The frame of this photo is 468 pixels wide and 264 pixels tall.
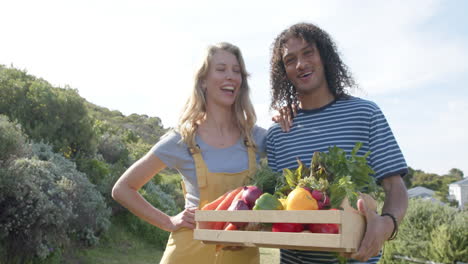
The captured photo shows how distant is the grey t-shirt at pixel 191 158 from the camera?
107 inches

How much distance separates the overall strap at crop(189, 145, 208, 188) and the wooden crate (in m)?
0.56

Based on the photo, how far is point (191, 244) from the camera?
265 centimetres

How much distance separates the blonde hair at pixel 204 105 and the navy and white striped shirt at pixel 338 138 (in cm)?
27

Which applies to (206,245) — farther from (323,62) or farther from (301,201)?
(323,62)

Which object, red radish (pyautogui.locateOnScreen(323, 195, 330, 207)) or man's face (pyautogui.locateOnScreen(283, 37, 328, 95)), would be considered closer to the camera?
red radish (pyautogui.locateOnScreen(323, 195, 330, 207))

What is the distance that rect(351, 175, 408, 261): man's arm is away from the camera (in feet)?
5.93

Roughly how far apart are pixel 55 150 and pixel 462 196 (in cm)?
6592

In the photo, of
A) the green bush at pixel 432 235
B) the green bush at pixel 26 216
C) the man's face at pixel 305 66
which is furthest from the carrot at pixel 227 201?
the green bush at pixel 26 216

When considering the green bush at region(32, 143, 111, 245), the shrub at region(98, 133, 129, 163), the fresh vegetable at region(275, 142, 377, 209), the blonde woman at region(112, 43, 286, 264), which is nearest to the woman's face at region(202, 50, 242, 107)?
the blonde woman at region(112, 43, 286, 264)

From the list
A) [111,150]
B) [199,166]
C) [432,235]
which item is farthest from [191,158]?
[111,150]

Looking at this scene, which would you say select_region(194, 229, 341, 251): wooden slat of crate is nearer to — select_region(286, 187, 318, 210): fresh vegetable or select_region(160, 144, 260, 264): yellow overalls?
select_region(286, 187, 318, 210): fresh vegetable

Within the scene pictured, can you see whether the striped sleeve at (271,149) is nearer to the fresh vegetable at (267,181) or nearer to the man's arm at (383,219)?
the fresh vegetable at (267,181)

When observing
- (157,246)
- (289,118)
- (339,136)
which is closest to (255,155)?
(289,118)

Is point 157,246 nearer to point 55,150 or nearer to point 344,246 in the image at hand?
point 55,150
